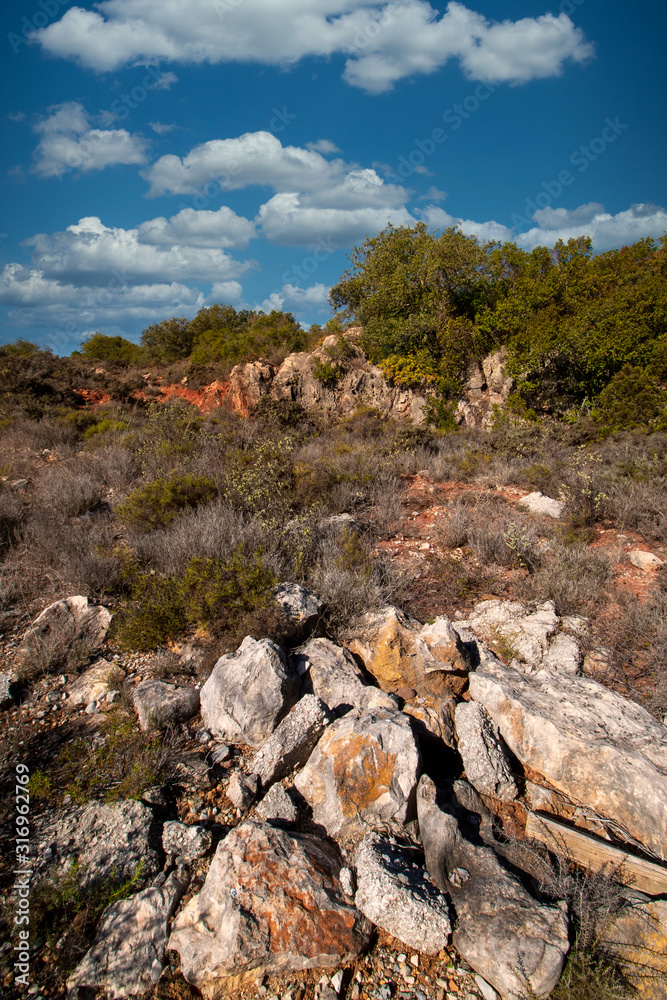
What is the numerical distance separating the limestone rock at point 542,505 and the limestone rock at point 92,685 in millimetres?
5642

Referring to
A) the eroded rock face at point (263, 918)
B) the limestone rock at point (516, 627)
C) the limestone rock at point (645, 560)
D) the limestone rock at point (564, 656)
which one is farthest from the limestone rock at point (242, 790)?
the limestone rock at point (645, 560)

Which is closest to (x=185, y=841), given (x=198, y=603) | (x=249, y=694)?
(x=249, y=694)

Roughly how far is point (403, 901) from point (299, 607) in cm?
229

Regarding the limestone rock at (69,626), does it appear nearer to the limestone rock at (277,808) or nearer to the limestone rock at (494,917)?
the limestone rock at (277,808)

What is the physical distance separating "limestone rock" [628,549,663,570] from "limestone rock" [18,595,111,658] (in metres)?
5.62

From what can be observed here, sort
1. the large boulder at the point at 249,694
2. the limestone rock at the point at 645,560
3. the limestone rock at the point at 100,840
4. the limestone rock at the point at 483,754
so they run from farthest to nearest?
the limestone rock at the point at 645,560, the large boulder at the point at 249,694, the limestone rock at the point at 483,754, the limestone rock at the point at 100,840

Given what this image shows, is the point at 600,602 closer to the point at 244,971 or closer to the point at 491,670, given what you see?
the point at 491,670

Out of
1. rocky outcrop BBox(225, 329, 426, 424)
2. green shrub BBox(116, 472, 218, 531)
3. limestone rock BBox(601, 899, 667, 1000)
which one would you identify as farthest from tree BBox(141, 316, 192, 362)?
limestone rock BBox(601, 899, 667, 1000)

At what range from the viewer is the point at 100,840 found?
2781 millimetres

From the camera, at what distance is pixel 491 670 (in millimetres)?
3971

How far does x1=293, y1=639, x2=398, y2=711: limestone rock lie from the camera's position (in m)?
3.66

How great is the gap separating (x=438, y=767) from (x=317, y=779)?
2.93ft

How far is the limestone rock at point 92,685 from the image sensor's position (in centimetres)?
383

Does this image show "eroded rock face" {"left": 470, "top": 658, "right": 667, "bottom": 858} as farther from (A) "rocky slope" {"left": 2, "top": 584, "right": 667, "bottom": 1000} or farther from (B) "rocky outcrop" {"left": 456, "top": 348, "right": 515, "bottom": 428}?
(B) "rocky outcrop" {"left": 456, "top": 348, "right": 515, "bottom": 428}
